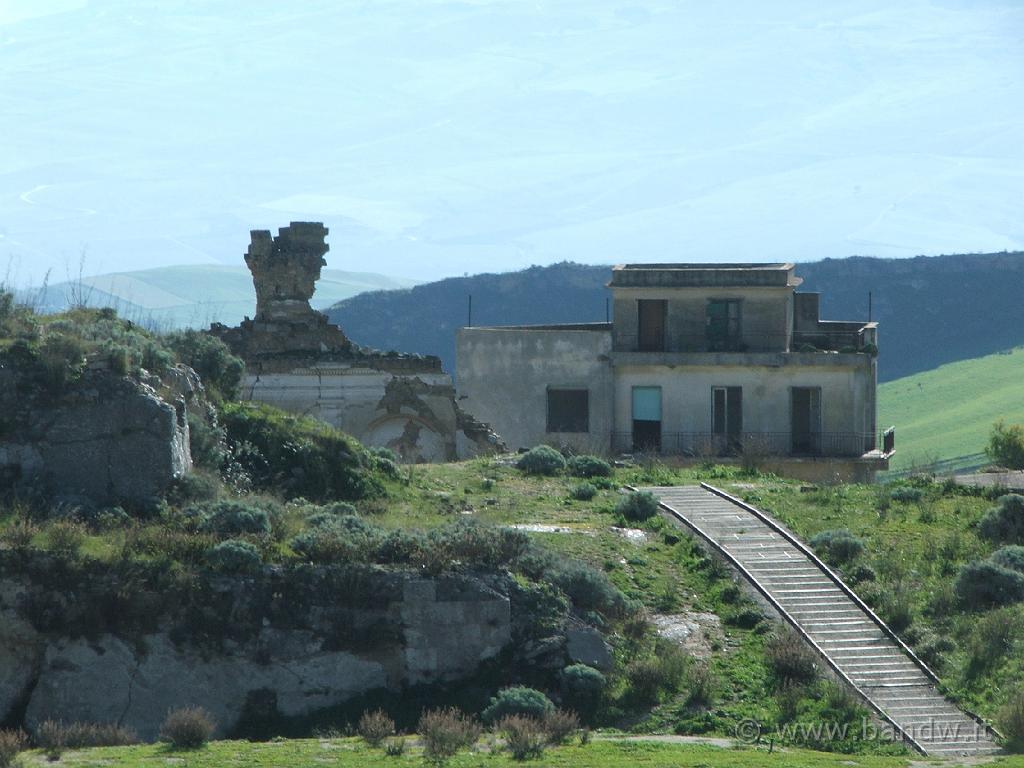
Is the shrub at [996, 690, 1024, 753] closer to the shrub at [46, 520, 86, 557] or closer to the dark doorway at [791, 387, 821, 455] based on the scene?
the shrub at [46, 520, 86, 557]

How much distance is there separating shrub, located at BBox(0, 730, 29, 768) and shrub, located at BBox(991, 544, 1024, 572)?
1649cm

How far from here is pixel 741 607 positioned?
30781 mm

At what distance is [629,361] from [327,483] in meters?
23.8

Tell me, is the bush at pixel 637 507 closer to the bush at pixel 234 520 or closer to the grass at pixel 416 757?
the bush at pixel 234 520

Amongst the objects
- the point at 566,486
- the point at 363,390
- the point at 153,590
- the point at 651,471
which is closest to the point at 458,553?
the point at 153,590

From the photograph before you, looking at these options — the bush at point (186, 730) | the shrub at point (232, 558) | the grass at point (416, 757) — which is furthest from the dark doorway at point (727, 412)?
the bush at point (186, 730)

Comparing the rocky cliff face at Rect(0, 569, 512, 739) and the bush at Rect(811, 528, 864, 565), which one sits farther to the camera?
the bush at Rect(811, 528, 864, 565)

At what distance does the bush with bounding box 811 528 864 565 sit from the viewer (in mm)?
33625

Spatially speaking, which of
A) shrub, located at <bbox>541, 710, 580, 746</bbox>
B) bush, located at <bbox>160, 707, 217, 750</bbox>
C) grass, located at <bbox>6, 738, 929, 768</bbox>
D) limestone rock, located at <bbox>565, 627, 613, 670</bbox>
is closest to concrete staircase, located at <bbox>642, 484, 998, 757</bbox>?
grass, located at <bbox>6, 738, 929, 768</bbox>

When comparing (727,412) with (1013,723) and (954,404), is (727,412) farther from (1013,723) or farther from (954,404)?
(954,404)

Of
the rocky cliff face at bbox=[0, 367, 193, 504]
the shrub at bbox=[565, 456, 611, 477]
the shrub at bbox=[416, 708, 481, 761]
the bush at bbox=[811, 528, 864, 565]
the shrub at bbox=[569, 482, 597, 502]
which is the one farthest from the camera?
the shrub at bbox=[565, 456, 611, 477]

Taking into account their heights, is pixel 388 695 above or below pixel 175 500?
below

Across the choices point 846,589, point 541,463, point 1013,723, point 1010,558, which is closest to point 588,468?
point 541,463

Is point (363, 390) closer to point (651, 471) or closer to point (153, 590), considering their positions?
point (651, 471)
